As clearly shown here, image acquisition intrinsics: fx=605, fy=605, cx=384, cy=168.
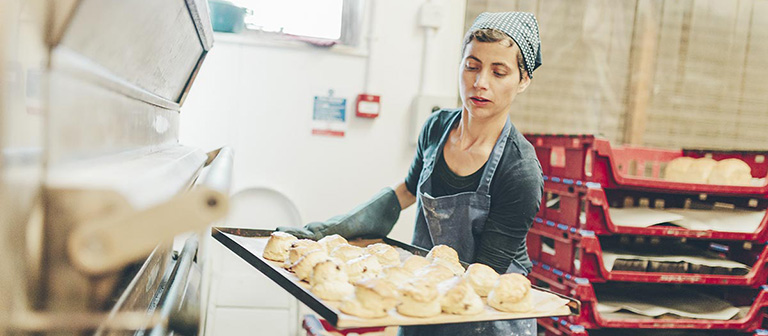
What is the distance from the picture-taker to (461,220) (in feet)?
6.40

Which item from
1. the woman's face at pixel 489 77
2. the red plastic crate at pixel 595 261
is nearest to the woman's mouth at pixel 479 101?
the woman's face at pixel 489 77

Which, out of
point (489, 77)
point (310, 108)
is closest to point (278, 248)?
point (489, 77)

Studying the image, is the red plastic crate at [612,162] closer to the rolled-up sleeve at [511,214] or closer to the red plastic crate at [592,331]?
the red plastic crate at [592,331]

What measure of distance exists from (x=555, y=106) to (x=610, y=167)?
3.18 ft

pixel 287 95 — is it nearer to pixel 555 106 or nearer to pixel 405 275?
pixel 555 106

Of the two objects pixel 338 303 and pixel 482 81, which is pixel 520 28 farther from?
pixel 338 303

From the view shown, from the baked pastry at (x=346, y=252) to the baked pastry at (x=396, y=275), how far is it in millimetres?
163

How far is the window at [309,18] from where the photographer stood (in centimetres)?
323

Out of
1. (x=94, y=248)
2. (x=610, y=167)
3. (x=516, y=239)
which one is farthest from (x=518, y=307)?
(x=610, y=167)

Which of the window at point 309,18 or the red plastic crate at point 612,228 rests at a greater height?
the window at point 309,18

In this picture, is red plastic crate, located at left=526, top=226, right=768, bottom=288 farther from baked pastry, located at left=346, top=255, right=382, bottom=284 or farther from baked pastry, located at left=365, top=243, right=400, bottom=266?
baked pastry, located at left=346, top=255, right=382, bottom=284

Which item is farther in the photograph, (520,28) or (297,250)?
(520,28)

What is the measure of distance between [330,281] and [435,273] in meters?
0.28

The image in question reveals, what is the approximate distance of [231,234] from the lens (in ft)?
6.36
